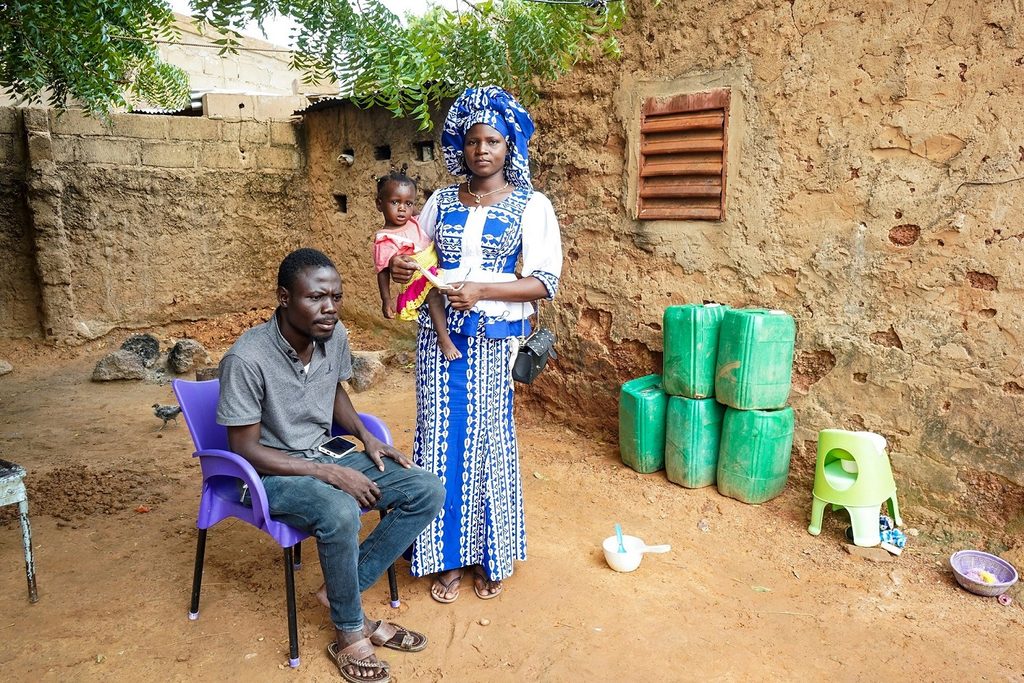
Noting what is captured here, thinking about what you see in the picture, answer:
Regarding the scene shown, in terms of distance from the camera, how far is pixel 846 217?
3.54 meters

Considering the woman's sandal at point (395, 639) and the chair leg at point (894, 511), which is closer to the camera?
the woman's sandal at point (395, 639)

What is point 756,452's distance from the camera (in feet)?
12.0

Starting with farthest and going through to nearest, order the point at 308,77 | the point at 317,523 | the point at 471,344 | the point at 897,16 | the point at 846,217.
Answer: the point at 308,77
the point at 846,217
the point at 897,16
the point at 471,344
the point at 317,523

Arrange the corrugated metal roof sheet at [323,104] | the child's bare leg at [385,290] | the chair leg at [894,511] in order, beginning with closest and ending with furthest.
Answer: the child's bare leg at [385,290], the chair leg at [894,511], the corrugated metal roof sheet at [323,104]

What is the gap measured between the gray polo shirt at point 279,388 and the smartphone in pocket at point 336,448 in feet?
0.09

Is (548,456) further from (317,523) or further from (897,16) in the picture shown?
(897,16)

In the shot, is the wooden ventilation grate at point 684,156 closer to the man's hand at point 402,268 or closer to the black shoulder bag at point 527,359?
the black shoulder bag at point 527,359

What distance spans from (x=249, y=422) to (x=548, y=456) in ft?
8.51

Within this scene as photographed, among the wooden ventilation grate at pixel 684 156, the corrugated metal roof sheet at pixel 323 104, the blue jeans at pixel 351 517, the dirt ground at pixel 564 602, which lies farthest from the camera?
the corrugated metal roof sheet at pixel 323 104

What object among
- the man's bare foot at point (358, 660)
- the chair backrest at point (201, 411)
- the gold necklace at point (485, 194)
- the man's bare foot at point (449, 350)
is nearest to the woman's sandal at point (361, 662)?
the man's bare foot at point (358, 660)

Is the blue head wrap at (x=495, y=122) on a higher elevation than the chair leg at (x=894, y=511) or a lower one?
higher

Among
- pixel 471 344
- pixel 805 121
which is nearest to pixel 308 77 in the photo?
pixel 471 344

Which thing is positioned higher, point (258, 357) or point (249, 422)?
point (258, 357)

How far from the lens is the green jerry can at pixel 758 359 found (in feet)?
11.7
